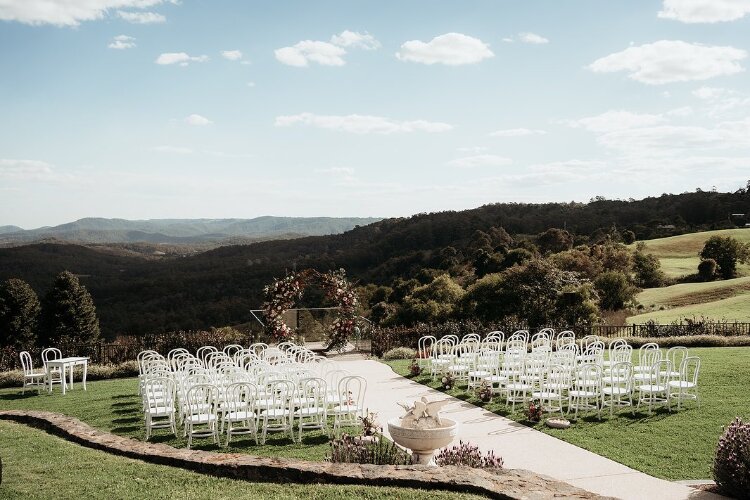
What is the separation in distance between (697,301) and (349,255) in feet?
89.4

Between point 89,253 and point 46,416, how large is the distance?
46.8 metres

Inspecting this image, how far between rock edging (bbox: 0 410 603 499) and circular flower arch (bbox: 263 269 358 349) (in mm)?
9159

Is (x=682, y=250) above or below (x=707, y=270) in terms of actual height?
above

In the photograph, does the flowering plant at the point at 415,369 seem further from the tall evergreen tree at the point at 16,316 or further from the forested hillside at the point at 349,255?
the forested hillside at the point at 349,255

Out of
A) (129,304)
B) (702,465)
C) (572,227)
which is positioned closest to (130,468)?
(702,465)

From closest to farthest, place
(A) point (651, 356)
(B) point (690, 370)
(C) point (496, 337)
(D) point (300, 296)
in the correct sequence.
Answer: (A) point (651, 356) < (B) point (690, 370) < (D) point (300, 296) < (C) point (496, 337)

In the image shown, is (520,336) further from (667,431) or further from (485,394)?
(667,431)

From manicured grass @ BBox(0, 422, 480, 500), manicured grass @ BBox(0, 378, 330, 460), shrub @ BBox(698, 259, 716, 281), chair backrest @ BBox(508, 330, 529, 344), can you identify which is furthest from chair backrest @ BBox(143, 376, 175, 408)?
shrub @ BBox(698, 259, 716, 281)

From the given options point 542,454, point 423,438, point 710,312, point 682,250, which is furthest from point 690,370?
point 682,250

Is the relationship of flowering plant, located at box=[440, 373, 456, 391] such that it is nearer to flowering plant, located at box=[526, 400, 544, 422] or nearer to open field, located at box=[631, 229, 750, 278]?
flowering plant, located at box=[526, 400, 544, 422]

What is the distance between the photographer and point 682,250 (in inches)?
2012

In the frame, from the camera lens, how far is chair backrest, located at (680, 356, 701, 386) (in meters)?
11.6

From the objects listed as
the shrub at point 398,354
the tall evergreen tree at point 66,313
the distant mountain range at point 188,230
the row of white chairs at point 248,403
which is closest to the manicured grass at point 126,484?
the row of white chairs at point 248,403

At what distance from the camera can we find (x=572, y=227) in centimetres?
6184
